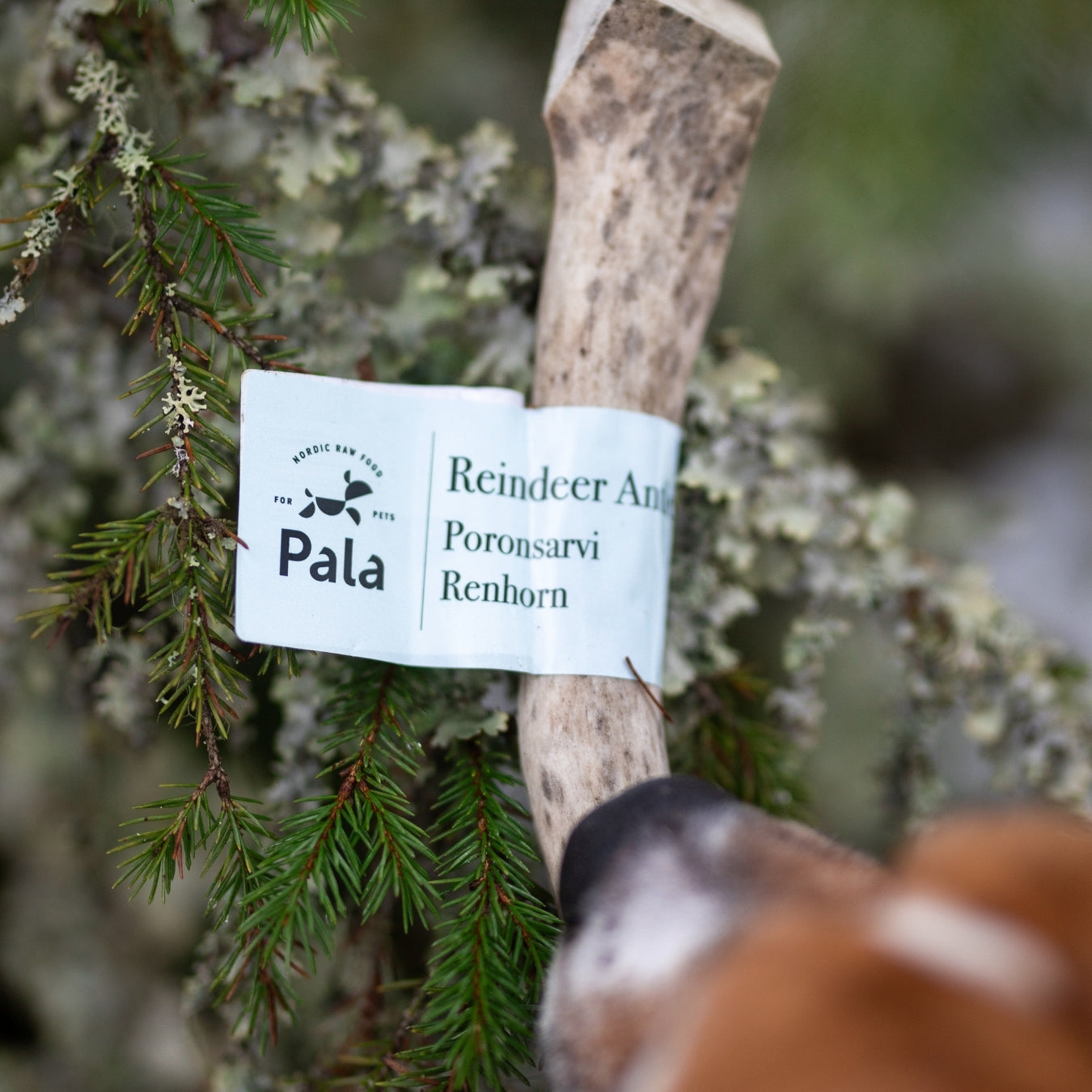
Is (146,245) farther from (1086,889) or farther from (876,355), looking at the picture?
(876,355)

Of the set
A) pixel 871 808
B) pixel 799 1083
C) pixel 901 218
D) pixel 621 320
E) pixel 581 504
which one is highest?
pixel 901 218

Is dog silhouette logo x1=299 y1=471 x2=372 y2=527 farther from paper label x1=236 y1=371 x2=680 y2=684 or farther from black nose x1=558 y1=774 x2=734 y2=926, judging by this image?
black nose x1=558 y1=774 x2=734 y2=926

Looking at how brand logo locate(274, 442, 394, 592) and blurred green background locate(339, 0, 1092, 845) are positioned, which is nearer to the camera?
brand logo locate(274, 442, 394, 592)

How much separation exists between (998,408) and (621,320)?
115cm

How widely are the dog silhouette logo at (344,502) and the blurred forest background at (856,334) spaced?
17.4 inches

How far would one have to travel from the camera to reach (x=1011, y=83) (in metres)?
0.96

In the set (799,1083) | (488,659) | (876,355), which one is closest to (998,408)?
(876,355)

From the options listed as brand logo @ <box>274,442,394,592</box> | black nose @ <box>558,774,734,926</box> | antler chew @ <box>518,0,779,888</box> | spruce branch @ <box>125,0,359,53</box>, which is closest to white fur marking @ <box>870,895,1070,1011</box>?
black nose @ <box>558,774,734,926</box>

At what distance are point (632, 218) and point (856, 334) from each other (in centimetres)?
88

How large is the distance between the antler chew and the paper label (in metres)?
0.03

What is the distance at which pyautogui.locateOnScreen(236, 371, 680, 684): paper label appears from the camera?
1.84 feet

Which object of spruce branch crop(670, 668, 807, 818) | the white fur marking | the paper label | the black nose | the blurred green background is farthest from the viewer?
the blurred green background

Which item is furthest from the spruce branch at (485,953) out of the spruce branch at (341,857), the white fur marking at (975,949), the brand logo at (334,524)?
the white fur marking at (975,949)

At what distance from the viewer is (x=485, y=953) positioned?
0.50 meters
